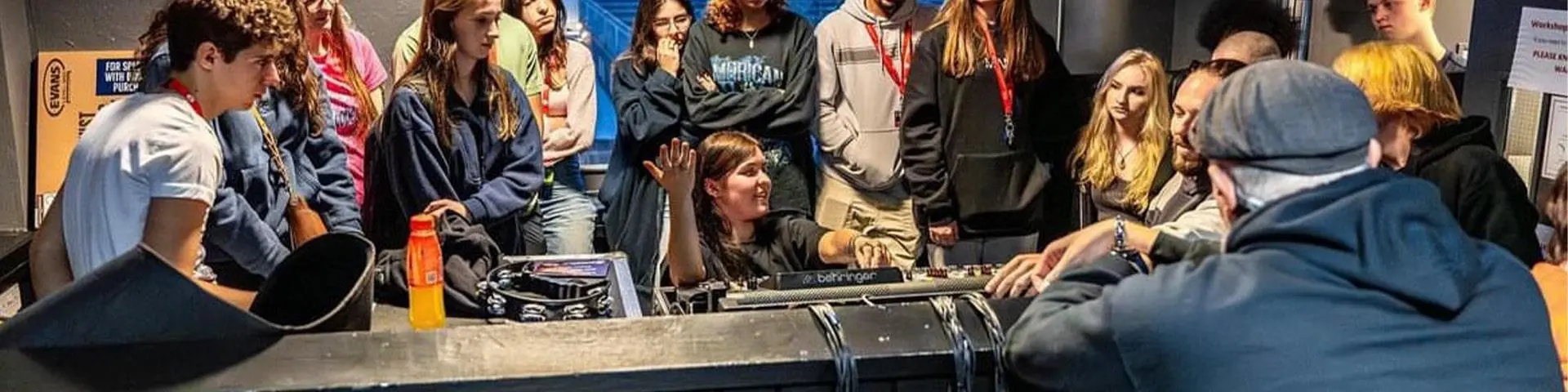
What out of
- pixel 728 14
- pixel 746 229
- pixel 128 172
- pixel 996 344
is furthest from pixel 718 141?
pixel 996 344

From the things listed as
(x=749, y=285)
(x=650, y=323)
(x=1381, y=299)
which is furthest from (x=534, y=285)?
(x=1381, y=299)

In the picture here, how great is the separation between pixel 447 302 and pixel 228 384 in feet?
3.40

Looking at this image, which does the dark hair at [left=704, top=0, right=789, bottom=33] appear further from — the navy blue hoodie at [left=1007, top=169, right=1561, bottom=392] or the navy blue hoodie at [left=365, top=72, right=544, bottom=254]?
the navy blue hoodie at [left=1007, top=169, right=1561, bottom=392]

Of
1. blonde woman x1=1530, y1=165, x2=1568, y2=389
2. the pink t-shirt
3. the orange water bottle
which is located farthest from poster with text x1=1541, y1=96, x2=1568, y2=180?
the pink t-shirt

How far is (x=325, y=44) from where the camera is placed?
369 centimetres

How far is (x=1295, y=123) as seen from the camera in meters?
1.25

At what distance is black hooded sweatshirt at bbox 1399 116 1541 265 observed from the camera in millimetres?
2789

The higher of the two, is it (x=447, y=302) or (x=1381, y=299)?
(x=1381, y=299)

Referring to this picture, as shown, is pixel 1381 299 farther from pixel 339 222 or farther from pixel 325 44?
pixel 325 44

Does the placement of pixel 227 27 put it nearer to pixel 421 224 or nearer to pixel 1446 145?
pixel 421 224

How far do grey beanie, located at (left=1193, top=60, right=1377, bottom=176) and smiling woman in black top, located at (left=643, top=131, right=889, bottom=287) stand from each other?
1674 mm

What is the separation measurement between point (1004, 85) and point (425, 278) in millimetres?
2069

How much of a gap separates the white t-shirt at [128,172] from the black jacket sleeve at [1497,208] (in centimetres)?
236

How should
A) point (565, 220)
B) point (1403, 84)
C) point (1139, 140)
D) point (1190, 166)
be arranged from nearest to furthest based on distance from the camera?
point (1403, 84) < point (1190, 166) < point (1139, 140) < point (565, 220)
